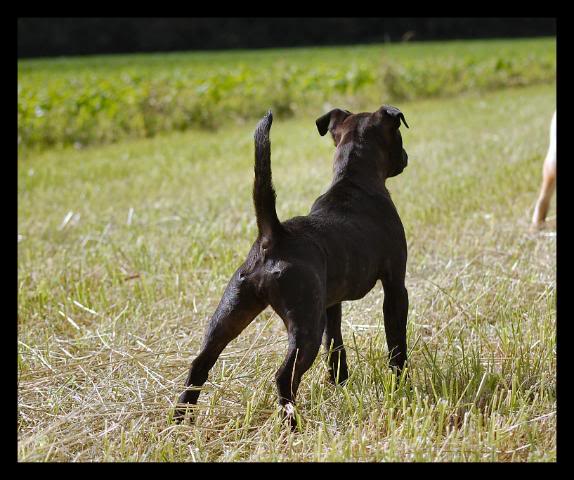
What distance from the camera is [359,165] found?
3.88 metres

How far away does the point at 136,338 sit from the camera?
4.68 m

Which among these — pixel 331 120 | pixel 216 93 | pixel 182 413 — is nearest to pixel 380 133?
pixel 331 120

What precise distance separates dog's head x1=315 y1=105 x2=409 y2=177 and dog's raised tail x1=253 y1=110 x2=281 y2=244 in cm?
78

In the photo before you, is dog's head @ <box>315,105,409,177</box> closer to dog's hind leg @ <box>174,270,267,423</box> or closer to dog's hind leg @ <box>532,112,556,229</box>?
dog's hind leg @ <box>174,270,267,423</box>

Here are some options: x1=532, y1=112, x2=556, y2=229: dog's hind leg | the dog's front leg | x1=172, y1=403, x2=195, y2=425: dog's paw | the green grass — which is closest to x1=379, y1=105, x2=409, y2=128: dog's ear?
the dog's front leg

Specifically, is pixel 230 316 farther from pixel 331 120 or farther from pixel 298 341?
pixel 331 120

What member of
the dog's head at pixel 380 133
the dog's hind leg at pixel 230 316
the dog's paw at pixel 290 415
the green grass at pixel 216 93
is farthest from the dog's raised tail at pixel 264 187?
the green grass at pixel 216 93

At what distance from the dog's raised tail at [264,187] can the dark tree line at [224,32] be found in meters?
27.2

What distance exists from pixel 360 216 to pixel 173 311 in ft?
6.24

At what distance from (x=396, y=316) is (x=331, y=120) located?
109 cm

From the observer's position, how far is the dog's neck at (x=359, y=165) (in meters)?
3.86
